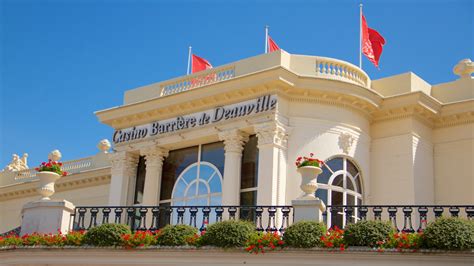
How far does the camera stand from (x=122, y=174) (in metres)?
27.4

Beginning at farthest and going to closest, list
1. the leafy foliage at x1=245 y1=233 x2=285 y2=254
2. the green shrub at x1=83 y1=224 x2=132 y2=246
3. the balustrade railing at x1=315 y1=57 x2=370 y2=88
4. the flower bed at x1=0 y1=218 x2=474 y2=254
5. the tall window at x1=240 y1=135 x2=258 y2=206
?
the balustrade railing at x1=315 y1=57 x2=370 y2=88 → the tall window at x1=240 y1=135 x2=258 y2=206 → the green shrub at x1=83 y1=224 x2=132 y2=246 → the leafy foliage at x1=245 y1=233 x2=285 y2=254 → the flower bed at x1=0 y1=218 x2=474 y2=254

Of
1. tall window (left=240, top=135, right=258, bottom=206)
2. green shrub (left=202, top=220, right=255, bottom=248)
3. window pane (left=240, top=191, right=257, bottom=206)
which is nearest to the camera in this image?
green shrub (left=202, top=220, right=255, bottom=248)

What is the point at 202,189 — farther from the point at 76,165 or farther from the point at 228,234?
the point at 76,165

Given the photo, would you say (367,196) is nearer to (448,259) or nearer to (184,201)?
(184,201)

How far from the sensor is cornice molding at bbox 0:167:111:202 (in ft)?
112

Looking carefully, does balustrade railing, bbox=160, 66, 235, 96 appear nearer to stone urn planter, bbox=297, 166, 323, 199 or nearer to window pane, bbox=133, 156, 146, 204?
window pane, bbox=133, 156, 146, 204

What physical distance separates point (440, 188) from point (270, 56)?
23.9 feet

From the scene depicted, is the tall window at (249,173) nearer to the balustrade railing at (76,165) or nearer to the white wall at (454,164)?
the white wall at (454,164)

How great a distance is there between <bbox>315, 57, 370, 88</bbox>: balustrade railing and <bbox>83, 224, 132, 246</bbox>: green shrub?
931 cm

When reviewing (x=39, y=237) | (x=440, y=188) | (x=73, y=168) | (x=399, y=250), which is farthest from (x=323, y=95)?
(x=73, y=168)

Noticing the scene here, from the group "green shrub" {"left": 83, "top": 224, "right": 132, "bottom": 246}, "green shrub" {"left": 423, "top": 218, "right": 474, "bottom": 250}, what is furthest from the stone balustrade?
"green shrub" {"left": 423, "top": 218, "right": 474, "bottom": 250}

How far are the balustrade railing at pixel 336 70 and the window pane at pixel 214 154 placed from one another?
4157 mm

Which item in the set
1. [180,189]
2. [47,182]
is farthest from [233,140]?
[47,182]

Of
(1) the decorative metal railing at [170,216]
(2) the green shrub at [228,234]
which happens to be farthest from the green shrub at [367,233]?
(1) the decorative metal railing at [170,216]
